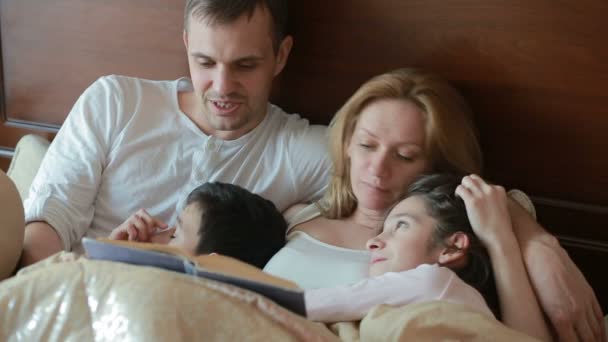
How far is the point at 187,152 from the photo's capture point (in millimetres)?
1581

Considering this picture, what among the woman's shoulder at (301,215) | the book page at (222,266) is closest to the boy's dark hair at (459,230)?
the woman's shoulder at (301,215)

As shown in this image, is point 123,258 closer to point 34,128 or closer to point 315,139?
point 315,139

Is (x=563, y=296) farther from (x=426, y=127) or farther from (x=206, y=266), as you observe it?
(x=206, y=266)

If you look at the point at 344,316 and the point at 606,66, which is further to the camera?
the point at 606,66

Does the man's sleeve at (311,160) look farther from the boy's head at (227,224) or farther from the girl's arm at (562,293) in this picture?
the girl's arm at (562,293)

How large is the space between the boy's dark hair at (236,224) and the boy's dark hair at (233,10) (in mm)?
366

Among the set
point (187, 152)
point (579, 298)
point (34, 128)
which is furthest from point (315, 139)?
point (34, 128)

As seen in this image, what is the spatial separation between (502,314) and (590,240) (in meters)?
0.48

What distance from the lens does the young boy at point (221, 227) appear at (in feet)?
4.22

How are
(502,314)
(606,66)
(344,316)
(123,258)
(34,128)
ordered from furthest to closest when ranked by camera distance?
(34,128), (606,66), (502,314), (344,316), (123,258)

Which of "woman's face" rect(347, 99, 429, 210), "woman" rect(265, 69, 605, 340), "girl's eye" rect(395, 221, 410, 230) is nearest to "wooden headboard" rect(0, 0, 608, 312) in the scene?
"woman" rect(265, 69, 605, 340)

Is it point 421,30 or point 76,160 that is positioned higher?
point 421,30

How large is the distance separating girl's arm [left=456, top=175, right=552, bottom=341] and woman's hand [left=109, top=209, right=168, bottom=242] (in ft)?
2.00

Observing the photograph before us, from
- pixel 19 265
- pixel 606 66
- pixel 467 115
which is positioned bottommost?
pixel 19 265
